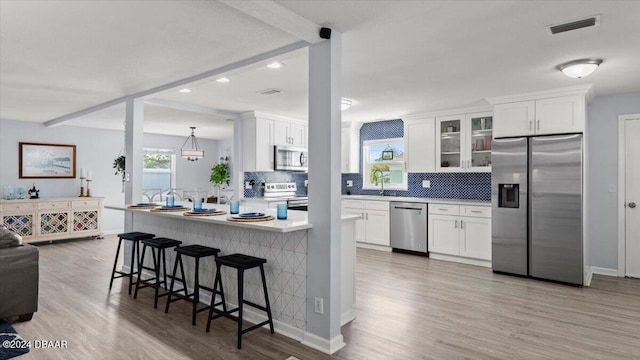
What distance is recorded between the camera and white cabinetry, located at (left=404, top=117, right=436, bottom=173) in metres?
5.88

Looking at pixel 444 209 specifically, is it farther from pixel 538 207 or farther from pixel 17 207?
pixel 17 207

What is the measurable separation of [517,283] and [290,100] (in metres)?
3.68

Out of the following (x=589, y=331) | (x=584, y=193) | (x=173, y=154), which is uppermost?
(x=173, y=154)

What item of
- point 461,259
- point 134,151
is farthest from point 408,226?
point 134,151

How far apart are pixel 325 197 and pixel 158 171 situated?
24.1 ft

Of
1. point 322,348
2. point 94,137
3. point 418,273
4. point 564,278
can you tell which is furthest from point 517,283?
point 94,137

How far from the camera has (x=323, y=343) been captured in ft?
8.62

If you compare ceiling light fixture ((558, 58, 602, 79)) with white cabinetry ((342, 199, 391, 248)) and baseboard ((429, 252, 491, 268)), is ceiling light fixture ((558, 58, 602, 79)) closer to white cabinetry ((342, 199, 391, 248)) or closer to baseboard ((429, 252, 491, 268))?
baseboard ((429, 252, 491, 268))

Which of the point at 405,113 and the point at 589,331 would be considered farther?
the point at 405,113

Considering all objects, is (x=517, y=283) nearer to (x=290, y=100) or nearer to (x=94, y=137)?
(x=290, y=100)

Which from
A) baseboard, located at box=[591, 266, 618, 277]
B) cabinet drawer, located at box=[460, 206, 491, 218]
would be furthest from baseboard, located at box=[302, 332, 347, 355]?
baseboard, located at box=[591, 266, 618, 277]

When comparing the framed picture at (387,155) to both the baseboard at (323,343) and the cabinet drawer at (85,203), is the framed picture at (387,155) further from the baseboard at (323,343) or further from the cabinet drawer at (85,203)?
the cabinet drawer at (85,203)

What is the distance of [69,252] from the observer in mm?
5953

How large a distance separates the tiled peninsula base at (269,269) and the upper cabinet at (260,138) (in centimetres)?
237
